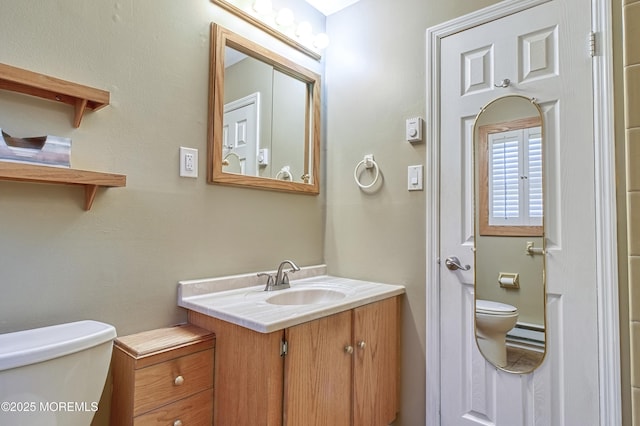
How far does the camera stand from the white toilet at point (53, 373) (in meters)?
0.85

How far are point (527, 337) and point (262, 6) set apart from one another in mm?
1945

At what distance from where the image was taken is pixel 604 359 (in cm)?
123

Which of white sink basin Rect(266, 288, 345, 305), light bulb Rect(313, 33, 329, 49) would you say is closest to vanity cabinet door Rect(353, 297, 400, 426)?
white sink basin Rect(266, 288, 345, 305)

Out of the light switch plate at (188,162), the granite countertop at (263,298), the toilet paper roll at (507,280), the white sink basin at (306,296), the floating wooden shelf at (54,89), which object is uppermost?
the floating wooden shelf at (54,89)

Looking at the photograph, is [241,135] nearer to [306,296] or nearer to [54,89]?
[54,89]

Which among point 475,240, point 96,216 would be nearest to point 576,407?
point 475,240

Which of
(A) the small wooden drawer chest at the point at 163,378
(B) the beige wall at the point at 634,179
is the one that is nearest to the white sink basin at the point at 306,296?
(A) the small wooden drawer chest at the point at 163,378

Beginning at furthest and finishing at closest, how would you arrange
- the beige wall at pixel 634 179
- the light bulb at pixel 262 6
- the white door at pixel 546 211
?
1. the light bulb at pixel 262 6
2. the white door at pixel 546 211
3. the beige wall at pixel 634 179

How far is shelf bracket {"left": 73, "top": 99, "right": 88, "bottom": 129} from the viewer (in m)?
1.16

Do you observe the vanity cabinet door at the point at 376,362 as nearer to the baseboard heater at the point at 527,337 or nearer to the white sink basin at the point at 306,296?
the white sink basin at the point at 306,296

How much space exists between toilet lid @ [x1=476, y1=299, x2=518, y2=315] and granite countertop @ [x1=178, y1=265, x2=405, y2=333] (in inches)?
14.4

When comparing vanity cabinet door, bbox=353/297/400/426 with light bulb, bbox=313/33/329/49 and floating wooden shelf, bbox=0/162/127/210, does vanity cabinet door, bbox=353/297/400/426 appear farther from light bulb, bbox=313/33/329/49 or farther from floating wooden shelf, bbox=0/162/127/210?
light bulb, bbox=313/33/329/49

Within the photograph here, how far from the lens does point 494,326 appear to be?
149 centimetres

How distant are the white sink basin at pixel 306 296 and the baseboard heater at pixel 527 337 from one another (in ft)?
2.42
